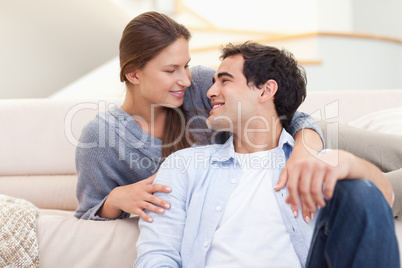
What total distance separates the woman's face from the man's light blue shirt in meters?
0.28

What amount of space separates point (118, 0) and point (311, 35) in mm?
1971

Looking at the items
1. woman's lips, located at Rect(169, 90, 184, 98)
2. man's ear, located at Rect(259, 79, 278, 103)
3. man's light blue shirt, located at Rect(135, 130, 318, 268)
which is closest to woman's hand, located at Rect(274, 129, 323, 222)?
man's light blue shirt, located at Rect(135, 130, 318, 268)

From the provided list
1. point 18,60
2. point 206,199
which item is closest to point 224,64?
point 206,199

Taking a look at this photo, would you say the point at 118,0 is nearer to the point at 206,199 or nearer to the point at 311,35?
the point at 311,35

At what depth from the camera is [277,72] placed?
137 cm

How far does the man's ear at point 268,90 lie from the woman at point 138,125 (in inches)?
5.4

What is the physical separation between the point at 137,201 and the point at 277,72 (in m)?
0.65

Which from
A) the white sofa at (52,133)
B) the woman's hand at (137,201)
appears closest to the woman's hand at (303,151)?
the woman's hand at (137,201)

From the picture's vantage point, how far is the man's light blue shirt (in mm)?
1046

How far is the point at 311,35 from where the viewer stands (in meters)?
3.08

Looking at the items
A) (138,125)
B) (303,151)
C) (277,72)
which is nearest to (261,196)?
(303,151)

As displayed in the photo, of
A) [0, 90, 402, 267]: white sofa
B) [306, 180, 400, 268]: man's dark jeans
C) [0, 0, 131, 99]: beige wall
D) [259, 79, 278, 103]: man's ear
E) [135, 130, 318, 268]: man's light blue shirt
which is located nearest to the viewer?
[306, 180, 400, 268]: man's dark jeans

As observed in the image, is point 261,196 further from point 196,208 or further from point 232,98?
point 232,98

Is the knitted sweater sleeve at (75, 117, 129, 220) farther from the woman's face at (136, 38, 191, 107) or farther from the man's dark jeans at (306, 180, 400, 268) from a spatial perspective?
the man's dark jeans at (306, 180, 400, 268)
